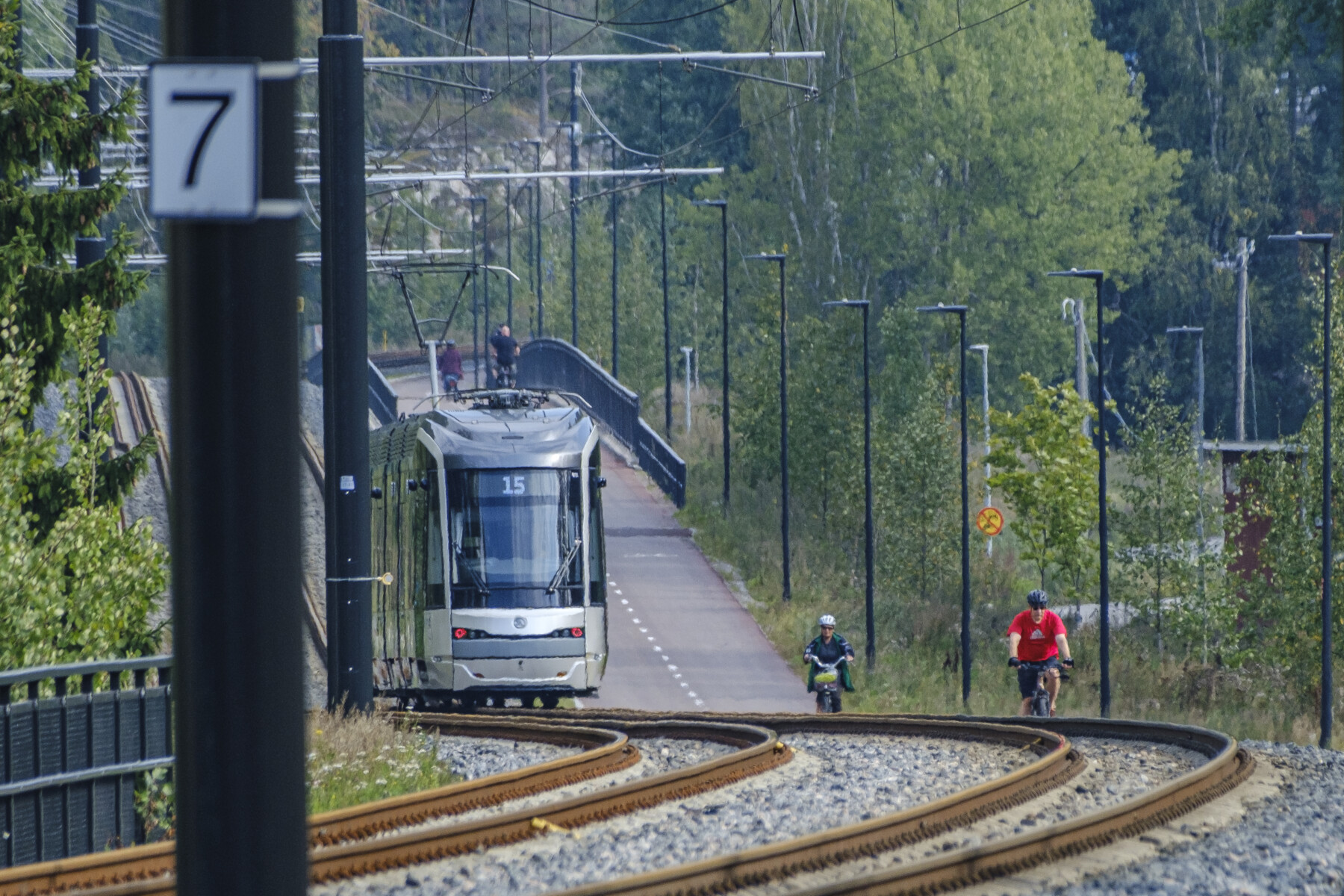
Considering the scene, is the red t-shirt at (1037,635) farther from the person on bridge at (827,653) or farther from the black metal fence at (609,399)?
the black metal fence at (609,399)

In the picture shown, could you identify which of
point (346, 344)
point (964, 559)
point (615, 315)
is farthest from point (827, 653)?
point (615, 315)

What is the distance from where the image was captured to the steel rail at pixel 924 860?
8.27 metres

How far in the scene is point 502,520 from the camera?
20.5 meters

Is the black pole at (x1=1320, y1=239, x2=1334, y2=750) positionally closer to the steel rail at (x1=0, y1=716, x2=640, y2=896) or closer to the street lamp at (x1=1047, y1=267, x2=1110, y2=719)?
the street lamp at (x1=1047, y1=267, x2=1110, y2=719)

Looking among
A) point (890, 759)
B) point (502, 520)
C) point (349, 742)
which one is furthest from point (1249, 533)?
point (349, 742)

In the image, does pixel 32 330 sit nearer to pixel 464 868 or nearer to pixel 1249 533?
pixel 464 868

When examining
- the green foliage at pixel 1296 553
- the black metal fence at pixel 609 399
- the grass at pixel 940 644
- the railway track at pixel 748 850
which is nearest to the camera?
the railway track at pixel 748 850

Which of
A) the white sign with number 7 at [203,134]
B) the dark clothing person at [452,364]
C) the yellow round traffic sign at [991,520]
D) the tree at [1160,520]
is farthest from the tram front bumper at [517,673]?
the dark clothing person at [452,364]

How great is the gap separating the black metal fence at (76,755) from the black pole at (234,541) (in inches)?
233

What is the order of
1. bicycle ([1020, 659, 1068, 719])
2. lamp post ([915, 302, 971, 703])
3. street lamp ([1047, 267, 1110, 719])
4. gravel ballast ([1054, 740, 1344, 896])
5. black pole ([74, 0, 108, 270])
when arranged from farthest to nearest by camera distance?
lamp post ([915, 302, 971, 703])
street lamp ([1047, 267, 1110, 719])
black pole ([74, 0, 108, 270])
bicycle ([1020, 659, 1068, 719])
gravel ballast ([1054, 740, 1344, 896])

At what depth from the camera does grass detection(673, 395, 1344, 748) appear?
1238 inches

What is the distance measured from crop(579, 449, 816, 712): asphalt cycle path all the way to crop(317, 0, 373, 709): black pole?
44.7 feet

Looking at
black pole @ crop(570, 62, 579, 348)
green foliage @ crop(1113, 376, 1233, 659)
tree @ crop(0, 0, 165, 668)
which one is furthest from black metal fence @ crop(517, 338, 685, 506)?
tree @ crop(0, 0, 165, 668)

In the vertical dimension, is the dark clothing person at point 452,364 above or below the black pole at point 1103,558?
above
